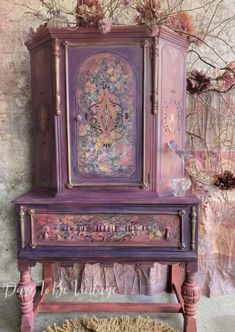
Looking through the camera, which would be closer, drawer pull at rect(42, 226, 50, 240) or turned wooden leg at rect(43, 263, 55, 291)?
drawer pull at rect(42, 226, 50, 240)

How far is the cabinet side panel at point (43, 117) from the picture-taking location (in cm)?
173

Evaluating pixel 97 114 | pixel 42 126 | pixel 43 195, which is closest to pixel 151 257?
pixel 43 195

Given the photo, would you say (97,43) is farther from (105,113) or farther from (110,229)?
(110,229)

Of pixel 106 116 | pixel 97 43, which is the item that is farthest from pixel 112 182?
pixel 97 43

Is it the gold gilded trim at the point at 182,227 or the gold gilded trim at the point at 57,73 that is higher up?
the gold gilded trim at the point at 57,73

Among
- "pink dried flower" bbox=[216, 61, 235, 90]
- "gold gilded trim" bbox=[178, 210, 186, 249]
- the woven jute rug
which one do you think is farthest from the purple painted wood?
"pink dried flower" bbox=[216, 61, 235, 90]

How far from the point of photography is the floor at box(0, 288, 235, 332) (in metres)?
1.89

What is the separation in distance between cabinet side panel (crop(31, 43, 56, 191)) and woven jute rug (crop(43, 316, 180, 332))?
2.79 feet

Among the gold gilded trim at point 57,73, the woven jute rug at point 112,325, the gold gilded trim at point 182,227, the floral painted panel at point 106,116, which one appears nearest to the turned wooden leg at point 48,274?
the woven jute rug at point 112,325

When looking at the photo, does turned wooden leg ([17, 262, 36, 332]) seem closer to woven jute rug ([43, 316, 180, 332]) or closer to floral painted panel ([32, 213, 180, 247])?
woven jute rug ([43, 316, 180, 332])

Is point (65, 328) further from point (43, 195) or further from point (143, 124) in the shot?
point (143, 124)

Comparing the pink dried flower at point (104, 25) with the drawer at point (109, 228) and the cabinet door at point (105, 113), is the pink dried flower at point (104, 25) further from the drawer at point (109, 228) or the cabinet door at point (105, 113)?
the drawer at point (109, 228)

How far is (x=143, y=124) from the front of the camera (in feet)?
5.43

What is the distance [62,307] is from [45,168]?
905 millimetres
